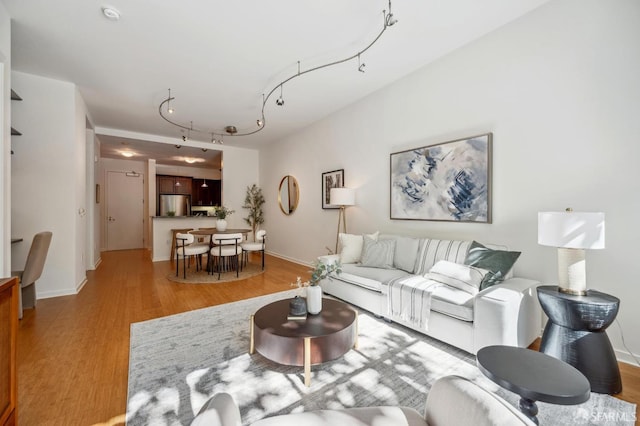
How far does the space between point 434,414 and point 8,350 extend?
2.02 meters

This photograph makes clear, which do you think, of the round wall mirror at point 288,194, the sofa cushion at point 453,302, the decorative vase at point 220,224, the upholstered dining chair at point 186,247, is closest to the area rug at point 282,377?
the sofa cushion at point 453,302

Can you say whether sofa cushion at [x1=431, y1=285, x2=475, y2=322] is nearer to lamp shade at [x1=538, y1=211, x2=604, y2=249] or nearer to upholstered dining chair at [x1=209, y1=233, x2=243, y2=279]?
lamp shade at [x1=538, y1=211, x2=604, y2=249]

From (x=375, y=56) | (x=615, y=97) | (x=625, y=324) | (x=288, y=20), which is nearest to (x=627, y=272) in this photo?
(x=625, y=324)

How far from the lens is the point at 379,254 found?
343cm

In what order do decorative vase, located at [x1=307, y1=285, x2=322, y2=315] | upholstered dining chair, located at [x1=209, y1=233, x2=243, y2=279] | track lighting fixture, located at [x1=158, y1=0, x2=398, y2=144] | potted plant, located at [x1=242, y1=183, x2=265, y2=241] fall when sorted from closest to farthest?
1. decorative vase, located at [x1=307, y1=285, x2=322, y2=315]
2. track lighting fixture, located at [x1=158, y1=0, x2=398, y2=144]
3. upholstered dining chair, located at [x1=209, y1=233, x2=243, y2=279]
4. potted plant, located at [x1=242, y1=183, x2=265, y2=241]

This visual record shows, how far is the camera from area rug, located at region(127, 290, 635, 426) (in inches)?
63.8

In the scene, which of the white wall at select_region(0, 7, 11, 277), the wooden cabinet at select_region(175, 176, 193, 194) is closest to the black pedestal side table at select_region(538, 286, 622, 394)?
the white wall at select_region(0, 7, 11, 277)

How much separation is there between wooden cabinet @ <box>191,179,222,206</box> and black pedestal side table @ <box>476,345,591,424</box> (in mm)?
9369

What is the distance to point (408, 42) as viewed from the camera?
2986 mm

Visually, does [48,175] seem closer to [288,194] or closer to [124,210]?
[288,194]

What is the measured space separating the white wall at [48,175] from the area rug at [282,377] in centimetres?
218

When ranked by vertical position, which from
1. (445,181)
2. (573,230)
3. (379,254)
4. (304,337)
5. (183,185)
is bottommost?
(304,337)

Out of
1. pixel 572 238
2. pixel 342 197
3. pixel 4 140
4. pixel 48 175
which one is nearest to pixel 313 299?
pixel 572 238

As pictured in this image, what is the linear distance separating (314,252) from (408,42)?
3959mm
